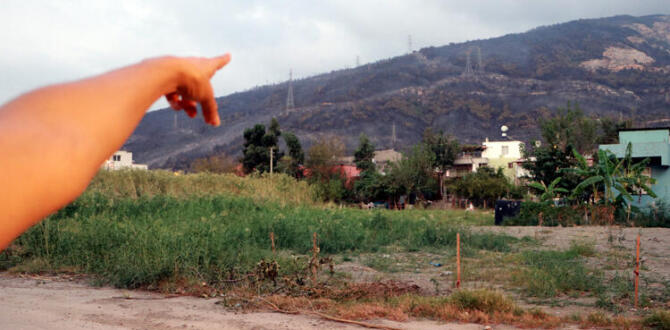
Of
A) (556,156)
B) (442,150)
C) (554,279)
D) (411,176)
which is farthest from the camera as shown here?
(442,150)

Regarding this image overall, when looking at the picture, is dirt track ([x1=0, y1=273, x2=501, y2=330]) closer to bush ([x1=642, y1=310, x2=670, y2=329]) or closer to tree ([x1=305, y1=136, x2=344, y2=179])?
bush ([x1=642, y1=310, x2=670, y2=329])

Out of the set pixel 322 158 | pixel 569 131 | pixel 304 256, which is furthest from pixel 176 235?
pixel 322 158

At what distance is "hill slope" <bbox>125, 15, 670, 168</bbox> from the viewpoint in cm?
11419

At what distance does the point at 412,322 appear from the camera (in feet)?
21.3

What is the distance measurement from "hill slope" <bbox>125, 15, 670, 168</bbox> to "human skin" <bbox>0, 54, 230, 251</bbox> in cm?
9073

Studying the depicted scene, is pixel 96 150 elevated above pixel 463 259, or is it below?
above

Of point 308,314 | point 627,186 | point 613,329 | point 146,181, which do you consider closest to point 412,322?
point 308,314

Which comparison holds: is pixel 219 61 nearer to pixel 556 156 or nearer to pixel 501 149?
pixel 556 156

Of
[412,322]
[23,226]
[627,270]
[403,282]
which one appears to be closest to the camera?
[23,226]

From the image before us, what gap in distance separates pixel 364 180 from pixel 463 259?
33299 mm

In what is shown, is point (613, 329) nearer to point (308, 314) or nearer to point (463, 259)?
point (308, 314)

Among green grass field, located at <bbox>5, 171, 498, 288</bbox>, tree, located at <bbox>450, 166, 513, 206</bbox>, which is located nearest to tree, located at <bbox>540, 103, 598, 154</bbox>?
tree, located at <bbox>450, 166, 513, 206</bbox>

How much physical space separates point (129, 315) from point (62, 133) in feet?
22.6

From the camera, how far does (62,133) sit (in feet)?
1.90
